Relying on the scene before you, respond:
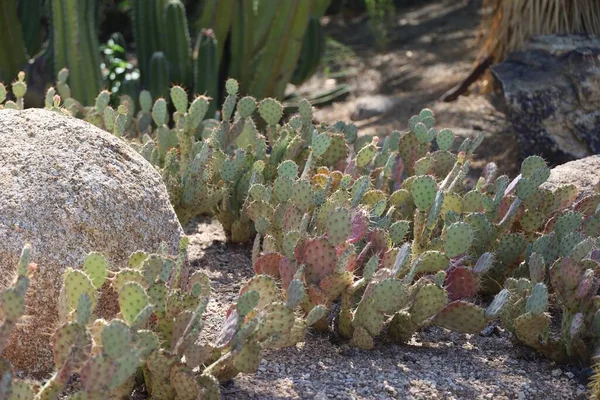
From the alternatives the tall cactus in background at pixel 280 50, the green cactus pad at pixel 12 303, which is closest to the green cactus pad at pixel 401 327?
the green cactus pad at pixel 12 303

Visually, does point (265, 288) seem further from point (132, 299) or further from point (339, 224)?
point (132, 299)

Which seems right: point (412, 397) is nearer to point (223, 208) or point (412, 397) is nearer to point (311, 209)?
point (311, 209)

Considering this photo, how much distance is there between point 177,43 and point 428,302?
3.50 metres

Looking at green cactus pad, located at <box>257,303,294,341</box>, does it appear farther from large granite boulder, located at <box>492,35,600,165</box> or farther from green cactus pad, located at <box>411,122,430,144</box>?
large granite boulder, located at <box>492,35,600,165</box>

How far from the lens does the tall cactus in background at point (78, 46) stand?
5.57 meters

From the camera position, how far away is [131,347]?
259 centimetres

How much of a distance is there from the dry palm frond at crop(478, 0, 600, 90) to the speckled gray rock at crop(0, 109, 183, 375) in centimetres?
380

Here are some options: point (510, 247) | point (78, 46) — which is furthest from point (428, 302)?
point (78, 46)

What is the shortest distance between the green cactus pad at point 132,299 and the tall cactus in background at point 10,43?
12.7 feet

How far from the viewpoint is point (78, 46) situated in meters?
5.68

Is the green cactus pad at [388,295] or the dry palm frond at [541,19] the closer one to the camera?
the green cactus pad at [388,295]

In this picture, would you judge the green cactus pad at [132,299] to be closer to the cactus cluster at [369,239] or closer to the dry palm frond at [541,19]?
the cactus cluster at [369,239]

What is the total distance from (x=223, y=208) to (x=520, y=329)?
5.23 ft

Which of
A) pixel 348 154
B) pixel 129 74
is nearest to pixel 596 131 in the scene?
pixel 348 154
